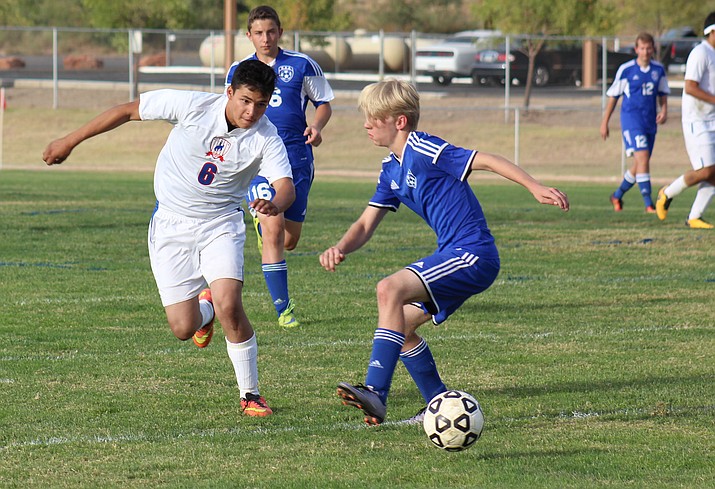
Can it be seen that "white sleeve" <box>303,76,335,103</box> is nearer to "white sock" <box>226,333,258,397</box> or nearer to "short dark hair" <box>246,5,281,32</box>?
"short dark hair" <box>246,5,281,32</box>

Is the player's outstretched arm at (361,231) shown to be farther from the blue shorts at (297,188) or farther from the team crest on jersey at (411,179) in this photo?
the blue shorts at (297,188)

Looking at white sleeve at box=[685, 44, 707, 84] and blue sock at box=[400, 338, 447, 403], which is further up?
white sleeve at box=[685, 44, 707, 84]

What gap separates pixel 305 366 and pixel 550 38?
23827 millimetres

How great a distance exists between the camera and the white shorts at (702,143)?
1354cm

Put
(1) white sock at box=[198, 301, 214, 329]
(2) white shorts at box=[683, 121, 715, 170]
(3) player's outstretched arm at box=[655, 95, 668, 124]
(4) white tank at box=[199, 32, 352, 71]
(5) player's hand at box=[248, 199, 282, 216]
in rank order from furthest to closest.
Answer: (4) white tank at box=[199, 32, 352, 71]
(3) player's outstretched arm at box=[655, 95, 668, 124]
(2) white shorts at box=[683, 121, 715, 170]
(1) white sock at box=[198, 301, 214, 329]
(5) player's hand at box=[248, 199, 282, 216]

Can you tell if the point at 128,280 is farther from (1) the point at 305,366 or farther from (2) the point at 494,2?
(2) the point at 494,2

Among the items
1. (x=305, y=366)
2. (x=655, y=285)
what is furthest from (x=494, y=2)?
(x=305, y=366)

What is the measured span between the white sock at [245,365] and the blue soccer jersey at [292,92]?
3.32m

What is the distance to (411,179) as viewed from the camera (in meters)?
5.76

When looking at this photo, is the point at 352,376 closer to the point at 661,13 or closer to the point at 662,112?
the point at 662,112

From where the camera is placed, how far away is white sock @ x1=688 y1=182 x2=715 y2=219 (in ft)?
45.1

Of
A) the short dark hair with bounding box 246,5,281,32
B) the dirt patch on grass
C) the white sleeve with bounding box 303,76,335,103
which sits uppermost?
the short dark hair with bounding box 246,5,281,32

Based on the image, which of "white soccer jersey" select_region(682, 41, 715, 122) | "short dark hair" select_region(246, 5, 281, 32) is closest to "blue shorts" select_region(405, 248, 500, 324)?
"short dark hair" select_region(246, 5, 281, 32)

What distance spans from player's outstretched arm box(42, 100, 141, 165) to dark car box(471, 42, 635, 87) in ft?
104
